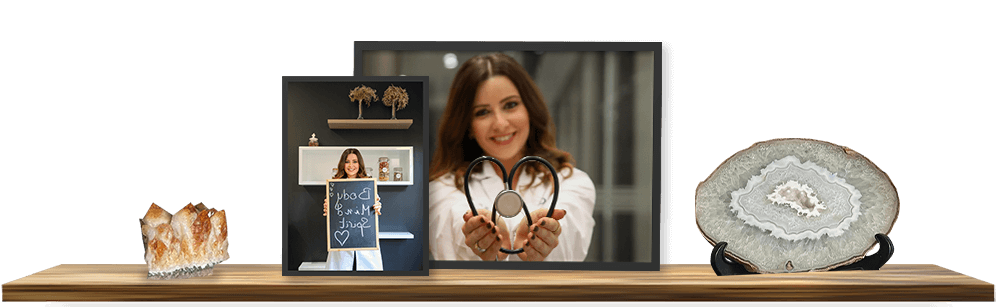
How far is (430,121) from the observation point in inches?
118

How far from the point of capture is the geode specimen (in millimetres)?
2744

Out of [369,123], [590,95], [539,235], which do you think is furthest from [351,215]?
[590,95]

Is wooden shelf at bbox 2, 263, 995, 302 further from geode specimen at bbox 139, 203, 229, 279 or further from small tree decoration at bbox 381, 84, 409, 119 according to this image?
small tree decoration at bbox 381, 84, 409, 119

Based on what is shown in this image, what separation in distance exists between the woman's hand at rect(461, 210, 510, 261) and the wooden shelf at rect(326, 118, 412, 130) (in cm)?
48

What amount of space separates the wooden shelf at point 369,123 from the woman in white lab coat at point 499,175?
0.19m

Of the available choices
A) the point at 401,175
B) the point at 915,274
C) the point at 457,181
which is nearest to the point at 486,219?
the point at 457,181

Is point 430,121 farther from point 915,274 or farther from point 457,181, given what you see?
point 915,274

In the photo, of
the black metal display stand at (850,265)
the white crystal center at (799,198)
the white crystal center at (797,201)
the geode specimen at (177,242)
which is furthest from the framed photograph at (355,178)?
the white crystal center at (799,198)

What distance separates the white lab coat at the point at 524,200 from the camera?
9.93 feet

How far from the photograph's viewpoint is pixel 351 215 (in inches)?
112

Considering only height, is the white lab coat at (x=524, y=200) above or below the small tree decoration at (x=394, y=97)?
below

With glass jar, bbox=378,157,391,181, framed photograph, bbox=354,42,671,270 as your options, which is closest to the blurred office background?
framed photograph, bbox=354,42,671,270

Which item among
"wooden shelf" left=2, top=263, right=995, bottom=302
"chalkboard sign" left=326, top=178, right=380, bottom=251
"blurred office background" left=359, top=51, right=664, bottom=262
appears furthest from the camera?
"blurred office background" left=359, top=51, right=664, bottom=262

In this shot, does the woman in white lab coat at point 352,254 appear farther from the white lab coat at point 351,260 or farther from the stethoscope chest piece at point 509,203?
the stethoscope chest piece at point 509,203
